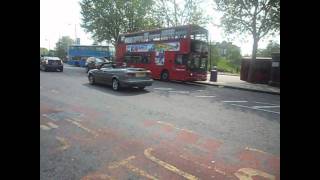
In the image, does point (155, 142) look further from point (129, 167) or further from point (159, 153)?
point (129, 167)

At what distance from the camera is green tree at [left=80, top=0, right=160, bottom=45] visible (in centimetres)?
3903

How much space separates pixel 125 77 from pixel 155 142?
313 inches

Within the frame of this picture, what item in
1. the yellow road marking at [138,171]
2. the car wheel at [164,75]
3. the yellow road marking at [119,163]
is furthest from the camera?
the car wheel at [164,75]

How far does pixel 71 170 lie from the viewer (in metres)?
4.18

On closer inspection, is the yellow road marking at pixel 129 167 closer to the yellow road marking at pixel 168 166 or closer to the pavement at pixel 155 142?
the pavement at pixel 155 142

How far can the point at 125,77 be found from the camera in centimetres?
1322

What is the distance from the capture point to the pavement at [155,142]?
166 inches

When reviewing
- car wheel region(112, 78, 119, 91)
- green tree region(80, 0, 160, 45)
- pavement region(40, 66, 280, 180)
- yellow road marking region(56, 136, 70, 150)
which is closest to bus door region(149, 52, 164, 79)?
car wheel region(112, 78, 119, 91)

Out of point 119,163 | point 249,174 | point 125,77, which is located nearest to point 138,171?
point 119,163

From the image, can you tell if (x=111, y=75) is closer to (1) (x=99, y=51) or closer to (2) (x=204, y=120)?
(2) (x=204, y=120)

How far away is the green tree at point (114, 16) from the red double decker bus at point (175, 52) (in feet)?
56.8

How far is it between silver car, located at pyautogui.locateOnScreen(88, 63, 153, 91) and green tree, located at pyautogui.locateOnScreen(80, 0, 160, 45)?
24500mm

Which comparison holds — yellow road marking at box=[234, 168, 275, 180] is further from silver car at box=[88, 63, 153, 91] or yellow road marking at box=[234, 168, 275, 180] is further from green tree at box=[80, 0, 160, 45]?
green tree at box=[80, 0, 160, 45]

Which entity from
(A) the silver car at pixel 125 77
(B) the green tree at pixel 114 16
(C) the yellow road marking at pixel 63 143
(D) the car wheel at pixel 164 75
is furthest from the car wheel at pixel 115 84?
(B) the green tree at pixel 114 16
